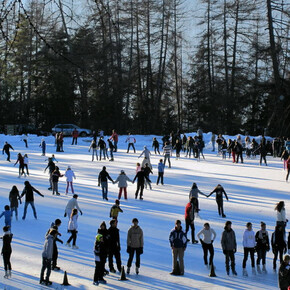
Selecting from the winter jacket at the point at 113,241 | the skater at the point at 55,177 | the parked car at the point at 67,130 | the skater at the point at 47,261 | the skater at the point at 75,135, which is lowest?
the skater at the point at 47,261

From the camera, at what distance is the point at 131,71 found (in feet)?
159

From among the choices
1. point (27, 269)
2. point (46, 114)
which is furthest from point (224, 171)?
point (46, 114)

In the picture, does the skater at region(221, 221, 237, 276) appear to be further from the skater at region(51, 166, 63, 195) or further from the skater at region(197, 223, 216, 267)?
the skater at region(51, 166, 63, 195)

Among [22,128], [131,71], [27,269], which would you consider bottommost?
[27,269]

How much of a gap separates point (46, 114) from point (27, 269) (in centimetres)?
4064

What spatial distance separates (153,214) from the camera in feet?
49.8

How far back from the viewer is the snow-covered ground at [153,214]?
9.43 m

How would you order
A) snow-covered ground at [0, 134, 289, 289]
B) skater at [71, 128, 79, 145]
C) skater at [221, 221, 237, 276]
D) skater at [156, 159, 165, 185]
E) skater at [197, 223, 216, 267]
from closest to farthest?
1. snow-covered ground at [0, 134, 289, 289]
2. skater at [221, 221, 237, 276]
3. skater at [197, 223, 216, 267]
4. skater at [156, 159, 165, 185]
5. skater at [71, 128, 79, 145]

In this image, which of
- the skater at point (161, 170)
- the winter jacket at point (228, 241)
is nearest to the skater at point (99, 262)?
the winter jacket at point (228, 241)

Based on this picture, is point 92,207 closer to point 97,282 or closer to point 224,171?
point 97,282

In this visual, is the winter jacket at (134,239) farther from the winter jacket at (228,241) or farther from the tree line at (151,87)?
the tree line at (151,87)

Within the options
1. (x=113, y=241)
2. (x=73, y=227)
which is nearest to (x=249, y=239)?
(x=113, y=241)

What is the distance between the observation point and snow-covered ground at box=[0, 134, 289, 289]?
30.9 feet

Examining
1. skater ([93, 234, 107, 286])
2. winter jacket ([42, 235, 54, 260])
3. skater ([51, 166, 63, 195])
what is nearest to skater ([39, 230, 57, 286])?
winter jacket ([42, 235, 54, 260])
